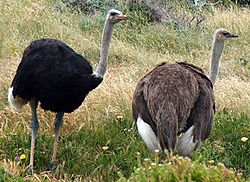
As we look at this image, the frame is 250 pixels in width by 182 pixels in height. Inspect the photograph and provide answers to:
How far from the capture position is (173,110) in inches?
193

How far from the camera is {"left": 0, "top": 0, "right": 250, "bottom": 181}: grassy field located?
5.99m

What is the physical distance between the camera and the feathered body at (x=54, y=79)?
19.4 feet

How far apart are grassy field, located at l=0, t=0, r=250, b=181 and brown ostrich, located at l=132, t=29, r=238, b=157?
0.21m

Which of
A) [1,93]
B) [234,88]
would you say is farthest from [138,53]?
[1,93]

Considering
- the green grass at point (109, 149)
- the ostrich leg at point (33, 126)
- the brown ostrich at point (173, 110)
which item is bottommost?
the green grass at point (109, 149)

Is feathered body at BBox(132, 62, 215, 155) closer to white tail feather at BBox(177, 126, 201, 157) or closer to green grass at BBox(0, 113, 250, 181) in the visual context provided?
white tail feather at BBox(177, 126, 201, 157)

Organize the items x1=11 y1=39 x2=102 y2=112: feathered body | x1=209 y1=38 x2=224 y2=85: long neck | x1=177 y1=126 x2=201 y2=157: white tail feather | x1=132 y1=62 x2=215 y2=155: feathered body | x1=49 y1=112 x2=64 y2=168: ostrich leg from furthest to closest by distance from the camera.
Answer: x1=209 y1=38 x2=224 y2=85: long neck
x1=49 y1=112 x2=64 y2=168: ostrich leg
x1=11 y1=39 x2=102 y2=112: feathered body
x1=177 y1=126 x2=201 y2=157: white tail feather
x1=132 y1=62 x2=215 y2=155: feathered body

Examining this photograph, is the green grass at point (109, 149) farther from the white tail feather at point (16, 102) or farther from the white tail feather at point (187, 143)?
the white tail feather at point (187, 143)

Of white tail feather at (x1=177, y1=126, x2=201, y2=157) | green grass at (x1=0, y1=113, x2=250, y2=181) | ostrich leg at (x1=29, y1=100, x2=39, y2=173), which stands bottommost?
green grass at (x1=0, y1=113, x2=250, y2=181)

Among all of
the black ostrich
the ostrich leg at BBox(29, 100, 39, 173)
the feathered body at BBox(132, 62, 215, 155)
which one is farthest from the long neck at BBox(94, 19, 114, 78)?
the feathered body at BBox(132, 62, 215, 155)

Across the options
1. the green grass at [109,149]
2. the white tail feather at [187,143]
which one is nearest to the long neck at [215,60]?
the green grass at [109,149]

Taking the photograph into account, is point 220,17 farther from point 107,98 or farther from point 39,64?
point 39,64

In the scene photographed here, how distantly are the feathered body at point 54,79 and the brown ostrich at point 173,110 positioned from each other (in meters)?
0.84

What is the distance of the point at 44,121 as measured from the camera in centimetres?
670
